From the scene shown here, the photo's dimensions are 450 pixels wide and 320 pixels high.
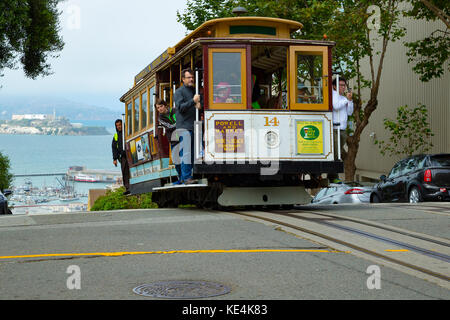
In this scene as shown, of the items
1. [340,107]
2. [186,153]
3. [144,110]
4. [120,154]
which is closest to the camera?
[186,153]

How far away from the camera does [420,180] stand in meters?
17.8

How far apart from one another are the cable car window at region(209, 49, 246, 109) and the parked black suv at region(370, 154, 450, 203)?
6902mm

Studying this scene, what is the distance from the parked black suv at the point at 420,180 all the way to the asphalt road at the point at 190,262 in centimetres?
675

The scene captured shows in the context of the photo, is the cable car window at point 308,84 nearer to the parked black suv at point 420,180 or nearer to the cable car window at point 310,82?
the cable car window at point 310,82

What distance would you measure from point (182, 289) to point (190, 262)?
122 centimetres

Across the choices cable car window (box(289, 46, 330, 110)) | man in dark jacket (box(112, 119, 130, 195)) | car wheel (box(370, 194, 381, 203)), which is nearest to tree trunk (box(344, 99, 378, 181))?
car wheel (box(370, 194, 381, 203))

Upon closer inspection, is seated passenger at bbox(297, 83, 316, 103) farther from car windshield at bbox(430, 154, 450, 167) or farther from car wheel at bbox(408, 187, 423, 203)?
car wheel at bbox(408, 187, 423, 203)

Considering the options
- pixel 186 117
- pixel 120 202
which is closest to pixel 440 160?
pixel 186 117

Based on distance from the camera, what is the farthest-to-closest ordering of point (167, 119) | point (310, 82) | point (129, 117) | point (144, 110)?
point (129, 117) < point (144, 110) < point (167, 119) < point (310, 82)

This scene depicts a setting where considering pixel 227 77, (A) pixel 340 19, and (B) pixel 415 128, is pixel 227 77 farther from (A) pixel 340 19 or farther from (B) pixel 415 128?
(B) pixel 415 128

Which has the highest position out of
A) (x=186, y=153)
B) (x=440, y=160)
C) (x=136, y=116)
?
(x=136, y=116)

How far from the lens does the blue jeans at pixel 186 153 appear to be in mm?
12898
